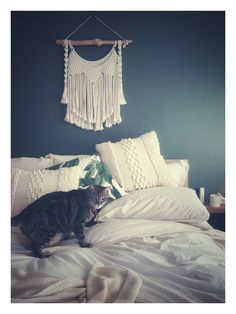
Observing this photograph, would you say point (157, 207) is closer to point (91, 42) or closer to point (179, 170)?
point (179, 170)

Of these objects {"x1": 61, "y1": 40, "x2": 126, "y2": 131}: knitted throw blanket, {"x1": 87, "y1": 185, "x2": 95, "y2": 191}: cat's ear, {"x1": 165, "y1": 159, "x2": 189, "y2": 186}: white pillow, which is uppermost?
{"x1": 61, "y1": 40, "x2": 126, "y2": 131}: knitted throw blanket

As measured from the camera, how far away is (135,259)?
47.6 inches

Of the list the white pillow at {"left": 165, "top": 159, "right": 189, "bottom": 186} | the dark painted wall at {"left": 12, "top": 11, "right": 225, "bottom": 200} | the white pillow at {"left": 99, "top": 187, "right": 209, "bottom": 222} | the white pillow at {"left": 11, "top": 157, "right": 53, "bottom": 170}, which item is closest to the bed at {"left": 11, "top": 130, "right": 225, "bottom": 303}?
the white pillow at {"left": 99, "top": 187, "right": 209, "bottom": 222}

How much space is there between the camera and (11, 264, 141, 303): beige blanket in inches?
38.7

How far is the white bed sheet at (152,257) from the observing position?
103 cm

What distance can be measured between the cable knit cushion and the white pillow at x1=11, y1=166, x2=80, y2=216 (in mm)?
317

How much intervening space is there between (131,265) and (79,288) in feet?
0.77

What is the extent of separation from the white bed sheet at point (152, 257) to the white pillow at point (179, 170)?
0.55 m

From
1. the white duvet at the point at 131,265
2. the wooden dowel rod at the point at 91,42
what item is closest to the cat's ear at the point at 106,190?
the white duvet at the point at 131,265

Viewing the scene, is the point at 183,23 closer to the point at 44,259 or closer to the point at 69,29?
the point at 69,29

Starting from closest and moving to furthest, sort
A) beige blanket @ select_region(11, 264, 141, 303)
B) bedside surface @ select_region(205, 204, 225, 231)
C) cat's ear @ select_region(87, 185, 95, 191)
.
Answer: beige blanket @ select_region(11, 264, 141, 303), cat's ear @ select_region(87, 185, 95, 191), bedside surface @ select_region(205, 204, 225, 231)

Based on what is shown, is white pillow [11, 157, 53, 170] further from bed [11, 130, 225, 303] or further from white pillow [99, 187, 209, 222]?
white pillow [99, 187, 209, 222]

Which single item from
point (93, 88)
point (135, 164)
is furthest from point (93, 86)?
point (135, 164)

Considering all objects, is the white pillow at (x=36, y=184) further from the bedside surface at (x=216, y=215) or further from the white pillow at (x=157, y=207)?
the bedside surface at (x=216, y=215)
